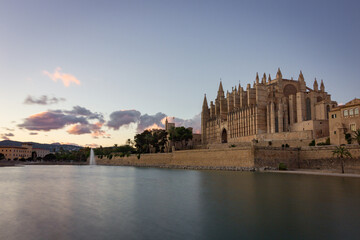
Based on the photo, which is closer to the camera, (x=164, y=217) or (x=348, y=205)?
(x=164, y=217)

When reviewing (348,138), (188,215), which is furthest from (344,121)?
(188,215)

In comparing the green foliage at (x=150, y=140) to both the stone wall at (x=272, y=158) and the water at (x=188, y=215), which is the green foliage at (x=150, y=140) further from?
the water at (x=188, y=215)

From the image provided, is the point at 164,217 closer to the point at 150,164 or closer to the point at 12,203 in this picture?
the point at 12,203

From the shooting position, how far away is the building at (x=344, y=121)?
128 ft

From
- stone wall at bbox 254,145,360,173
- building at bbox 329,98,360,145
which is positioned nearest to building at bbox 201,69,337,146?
stone wall at bbox 254,145,360,173

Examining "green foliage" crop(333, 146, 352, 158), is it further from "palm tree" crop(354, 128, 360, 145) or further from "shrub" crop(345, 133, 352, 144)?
"shrub" crop(345, 133, 352, 144)

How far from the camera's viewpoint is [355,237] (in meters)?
11.1

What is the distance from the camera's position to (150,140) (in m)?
79.9

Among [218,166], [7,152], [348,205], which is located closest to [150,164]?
[218,166]

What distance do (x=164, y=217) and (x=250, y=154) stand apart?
103ft

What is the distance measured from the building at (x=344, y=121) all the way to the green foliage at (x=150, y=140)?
146 feet

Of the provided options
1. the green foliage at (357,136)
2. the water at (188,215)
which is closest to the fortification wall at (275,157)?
the green foliage at (357,136)

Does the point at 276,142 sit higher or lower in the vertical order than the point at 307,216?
higher

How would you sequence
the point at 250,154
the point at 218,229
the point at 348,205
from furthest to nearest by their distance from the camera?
the point at 250,154
the point at 348,205
the point at 218,229
